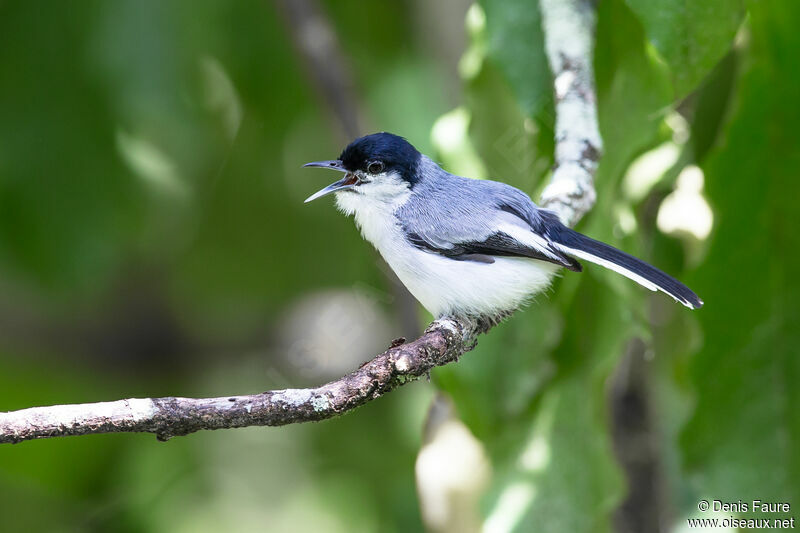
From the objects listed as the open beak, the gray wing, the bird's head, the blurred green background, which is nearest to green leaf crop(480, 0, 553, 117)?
the blurred green background

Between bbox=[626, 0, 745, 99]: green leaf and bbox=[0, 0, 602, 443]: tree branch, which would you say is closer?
bbox=[0, 0, 602, 443]: tree branch

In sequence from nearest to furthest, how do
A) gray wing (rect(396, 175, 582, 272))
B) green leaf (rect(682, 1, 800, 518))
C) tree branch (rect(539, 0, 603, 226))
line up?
green leaf (rect(682, 1, 800, 518)) < tree branch (rect(539, 0, 603, 226)) < gray wing (rect(396, 175, 582, 272))

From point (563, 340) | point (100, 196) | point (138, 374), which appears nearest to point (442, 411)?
point (563, 340)

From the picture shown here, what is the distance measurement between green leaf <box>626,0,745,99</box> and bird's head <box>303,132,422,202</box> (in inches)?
42.5

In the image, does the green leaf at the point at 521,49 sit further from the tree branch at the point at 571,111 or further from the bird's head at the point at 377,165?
the bird's head at the point at 377,165

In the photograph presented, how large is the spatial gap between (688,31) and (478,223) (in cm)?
88

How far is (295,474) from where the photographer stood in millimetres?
3746

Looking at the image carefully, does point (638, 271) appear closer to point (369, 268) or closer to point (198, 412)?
point (198, 412)

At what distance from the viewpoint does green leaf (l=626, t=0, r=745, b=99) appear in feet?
5.65

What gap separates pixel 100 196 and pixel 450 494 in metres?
1.66

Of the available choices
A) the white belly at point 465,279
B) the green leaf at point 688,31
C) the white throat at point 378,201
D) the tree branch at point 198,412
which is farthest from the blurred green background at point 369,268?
the tree branch at point 198,412

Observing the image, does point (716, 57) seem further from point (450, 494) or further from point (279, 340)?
point (279, 340)

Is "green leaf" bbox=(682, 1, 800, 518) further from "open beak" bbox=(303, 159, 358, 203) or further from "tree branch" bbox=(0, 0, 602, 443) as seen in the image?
"open beak" bbox=(303, 159, 358, 203)

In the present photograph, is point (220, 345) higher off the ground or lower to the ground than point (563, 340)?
higher
